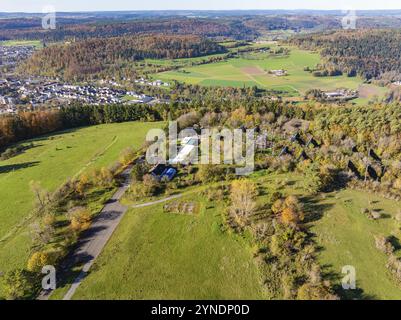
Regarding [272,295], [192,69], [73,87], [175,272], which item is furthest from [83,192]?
[192,69]

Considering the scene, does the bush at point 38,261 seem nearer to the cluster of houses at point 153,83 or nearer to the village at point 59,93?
the village at point 59,93

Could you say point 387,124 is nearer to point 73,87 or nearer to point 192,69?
point 192,69

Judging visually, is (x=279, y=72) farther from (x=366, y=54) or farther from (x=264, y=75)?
(x=366, y=54)

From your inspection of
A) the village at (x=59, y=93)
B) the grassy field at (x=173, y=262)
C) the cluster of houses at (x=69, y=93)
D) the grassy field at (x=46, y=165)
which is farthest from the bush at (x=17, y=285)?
the cluster of houses at (x=69, y=93)

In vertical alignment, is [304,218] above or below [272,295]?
above

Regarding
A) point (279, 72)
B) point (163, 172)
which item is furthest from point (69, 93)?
point (279, 72)

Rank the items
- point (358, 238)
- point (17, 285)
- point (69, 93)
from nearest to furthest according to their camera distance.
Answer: point (17, 285) → point (358, 238) → point (69, 93)

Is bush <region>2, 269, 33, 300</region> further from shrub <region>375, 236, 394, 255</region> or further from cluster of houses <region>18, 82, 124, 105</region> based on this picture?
cluster of houses <region>18, 82, 124, 105</region>
